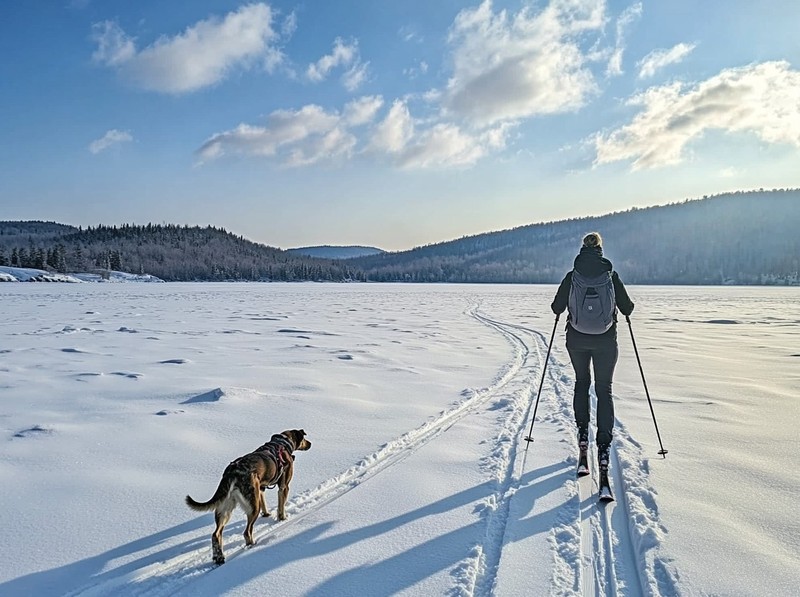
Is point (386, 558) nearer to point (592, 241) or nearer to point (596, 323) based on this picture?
point (596, 323)

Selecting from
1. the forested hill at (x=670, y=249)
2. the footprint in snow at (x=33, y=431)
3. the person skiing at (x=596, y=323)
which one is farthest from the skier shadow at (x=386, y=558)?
the forested hill at (x=670, y=249)

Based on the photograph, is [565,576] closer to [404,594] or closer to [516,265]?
[404,594]

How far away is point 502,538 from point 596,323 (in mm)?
2009

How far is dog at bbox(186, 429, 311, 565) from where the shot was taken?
2.88m

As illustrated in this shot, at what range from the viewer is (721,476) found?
13.7 ft

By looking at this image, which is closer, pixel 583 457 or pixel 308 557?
pixel 308 557

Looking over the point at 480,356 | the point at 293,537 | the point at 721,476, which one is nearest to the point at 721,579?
the point at 721,476

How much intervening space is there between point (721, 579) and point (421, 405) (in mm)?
4173

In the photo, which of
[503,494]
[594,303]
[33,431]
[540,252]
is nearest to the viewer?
[503,494]

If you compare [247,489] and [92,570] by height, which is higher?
[247,489]

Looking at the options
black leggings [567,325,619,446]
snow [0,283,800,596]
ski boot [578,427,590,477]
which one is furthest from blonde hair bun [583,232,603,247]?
snow [0,283,800,596]

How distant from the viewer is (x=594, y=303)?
4.20m

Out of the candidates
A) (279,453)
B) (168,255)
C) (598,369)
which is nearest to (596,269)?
(598,369)

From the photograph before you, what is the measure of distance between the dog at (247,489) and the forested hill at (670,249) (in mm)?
116787
